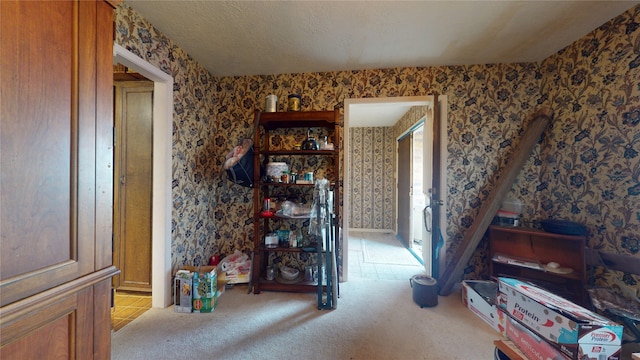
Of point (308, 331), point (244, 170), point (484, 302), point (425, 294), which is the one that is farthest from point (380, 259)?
point (244, 170)

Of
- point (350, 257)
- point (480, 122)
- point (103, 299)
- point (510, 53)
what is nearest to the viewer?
point (103, 299)

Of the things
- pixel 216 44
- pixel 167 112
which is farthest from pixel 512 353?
pixel 216 44

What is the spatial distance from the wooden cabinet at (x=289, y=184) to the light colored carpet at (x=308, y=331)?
272 mm

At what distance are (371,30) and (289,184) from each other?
152 cm

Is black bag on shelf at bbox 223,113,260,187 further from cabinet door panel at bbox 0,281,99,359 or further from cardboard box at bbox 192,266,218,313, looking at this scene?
cabinet door panel at bbox 0,281,99,359

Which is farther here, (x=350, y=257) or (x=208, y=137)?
(x=350, y=257)

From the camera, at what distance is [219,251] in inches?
102

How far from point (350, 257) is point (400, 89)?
2.34 meters

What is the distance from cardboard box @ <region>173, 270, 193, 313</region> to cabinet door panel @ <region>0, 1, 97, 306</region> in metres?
1.48

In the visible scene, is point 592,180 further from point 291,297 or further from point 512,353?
point 291,297

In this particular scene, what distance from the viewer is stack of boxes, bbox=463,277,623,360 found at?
2.75ft

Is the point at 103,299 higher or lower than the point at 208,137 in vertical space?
lower

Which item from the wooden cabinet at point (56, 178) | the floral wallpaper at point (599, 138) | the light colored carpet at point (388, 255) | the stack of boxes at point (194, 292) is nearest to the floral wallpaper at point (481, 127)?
the floral wallpaper at point (599, 138)

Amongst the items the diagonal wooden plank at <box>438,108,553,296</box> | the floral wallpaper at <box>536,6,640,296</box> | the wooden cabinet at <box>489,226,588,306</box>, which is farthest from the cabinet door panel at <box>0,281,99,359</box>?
the floral wallpaper at <box>536,6,640,296</box>
